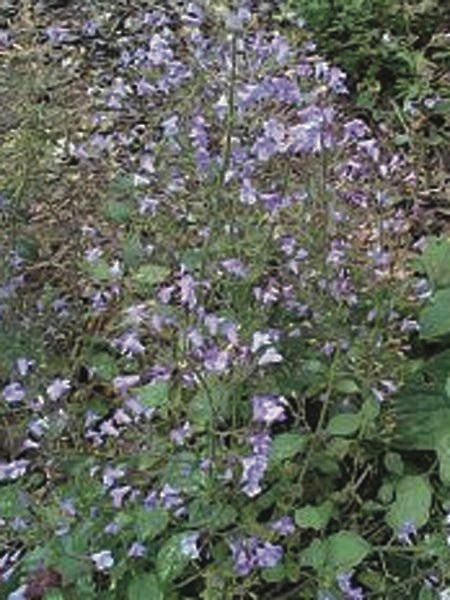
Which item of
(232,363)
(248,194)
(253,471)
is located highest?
(248,194)

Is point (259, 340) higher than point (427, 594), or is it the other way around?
point (259, 340)

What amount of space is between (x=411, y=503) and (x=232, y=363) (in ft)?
1.28

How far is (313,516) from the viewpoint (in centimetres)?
234

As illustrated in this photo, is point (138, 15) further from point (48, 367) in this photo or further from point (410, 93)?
point (48, 367)

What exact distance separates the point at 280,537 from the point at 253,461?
0.26 m

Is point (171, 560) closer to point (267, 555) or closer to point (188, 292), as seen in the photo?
point (267, 555)

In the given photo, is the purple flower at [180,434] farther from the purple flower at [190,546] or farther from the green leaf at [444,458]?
the green leaf at [444,458]

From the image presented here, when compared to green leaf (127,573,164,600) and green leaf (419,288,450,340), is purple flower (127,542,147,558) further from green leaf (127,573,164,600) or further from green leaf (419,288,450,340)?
green leaf (419,288,450,340)

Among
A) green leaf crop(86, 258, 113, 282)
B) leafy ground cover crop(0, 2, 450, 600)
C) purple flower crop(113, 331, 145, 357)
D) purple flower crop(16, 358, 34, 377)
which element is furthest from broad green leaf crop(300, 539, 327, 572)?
green leaf crop(86, 258, 113, 282)

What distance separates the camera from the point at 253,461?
2.24m

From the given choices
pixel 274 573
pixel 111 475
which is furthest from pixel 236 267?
pixel 274 573

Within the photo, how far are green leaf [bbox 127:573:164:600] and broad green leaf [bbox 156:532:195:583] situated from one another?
2cm

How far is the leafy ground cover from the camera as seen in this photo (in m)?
2.32

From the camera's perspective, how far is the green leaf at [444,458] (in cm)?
235
